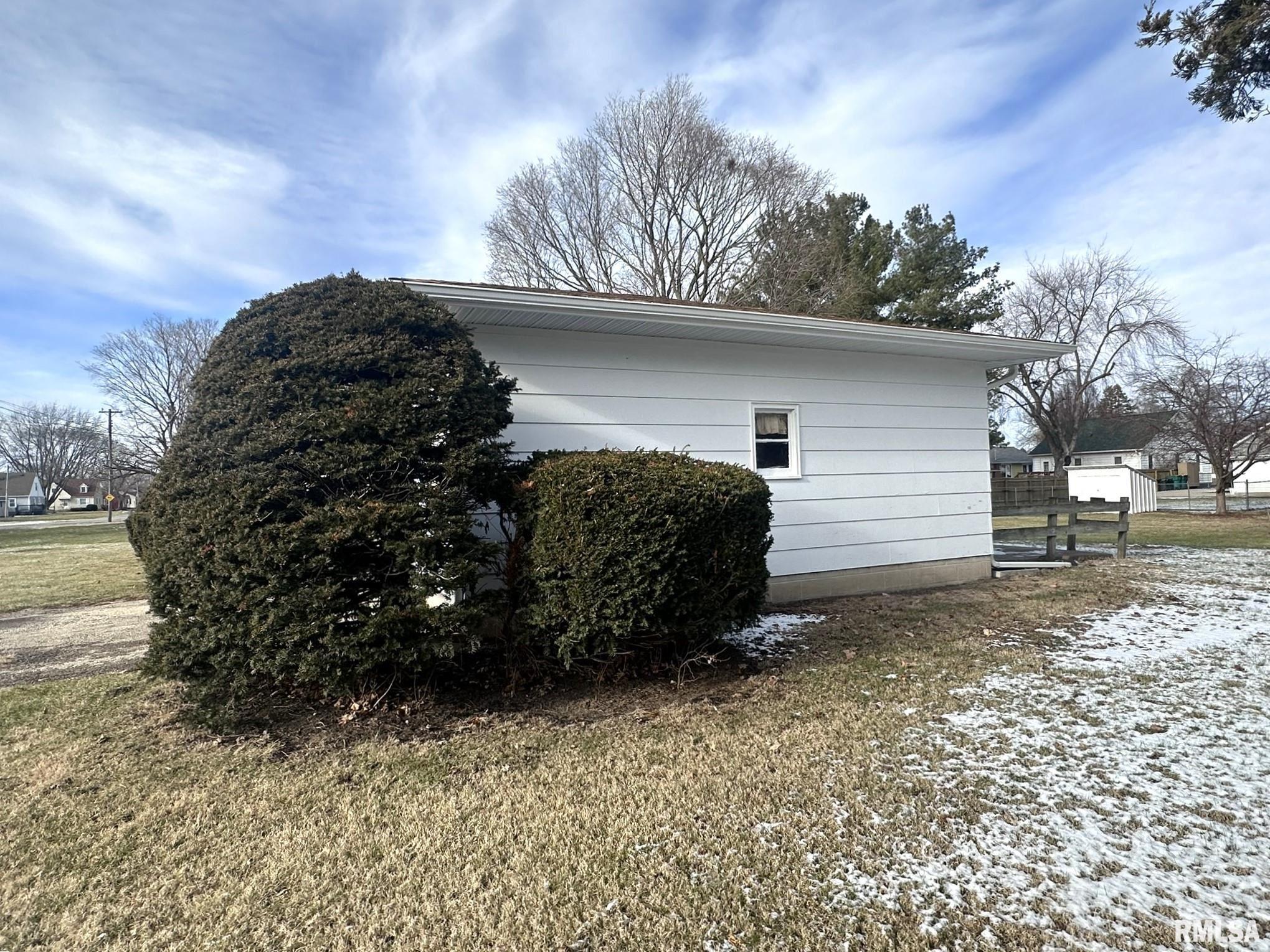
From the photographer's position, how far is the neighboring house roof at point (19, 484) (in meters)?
58.1

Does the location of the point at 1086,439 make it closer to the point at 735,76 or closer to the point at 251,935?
the point at 735,76

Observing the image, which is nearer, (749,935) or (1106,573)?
(749,935)

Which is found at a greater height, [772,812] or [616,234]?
[616,234]

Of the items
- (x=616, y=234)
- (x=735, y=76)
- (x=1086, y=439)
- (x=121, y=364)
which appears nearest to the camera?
(x=735, y=76)

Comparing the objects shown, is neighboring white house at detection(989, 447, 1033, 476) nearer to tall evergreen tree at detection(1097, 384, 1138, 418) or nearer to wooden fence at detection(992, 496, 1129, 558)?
tall evergreen tree at detection(1097, 384, 1138, 418)


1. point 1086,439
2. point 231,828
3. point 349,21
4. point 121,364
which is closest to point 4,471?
point 121,364

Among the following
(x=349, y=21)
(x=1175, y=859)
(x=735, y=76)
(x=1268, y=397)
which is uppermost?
(x=735, y=76)

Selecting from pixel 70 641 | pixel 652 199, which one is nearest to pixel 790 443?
pixel 70 641

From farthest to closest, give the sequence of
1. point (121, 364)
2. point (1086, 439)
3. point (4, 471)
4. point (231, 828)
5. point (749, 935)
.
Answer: point (4, 471) < point (1086, 439) < point (121, 364) < point (231, 828) < point (749, 935)

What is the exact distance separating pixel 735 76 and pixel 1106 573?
10520 mm

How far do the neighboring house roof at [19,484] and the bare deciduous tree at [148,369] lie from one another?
46.3m

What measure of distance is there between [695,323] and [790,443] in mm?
1737

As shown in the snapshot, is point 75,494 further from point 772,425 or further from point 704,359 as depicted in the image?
point 772,425

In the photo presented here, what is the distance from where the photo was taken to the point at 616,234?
20.1 m
